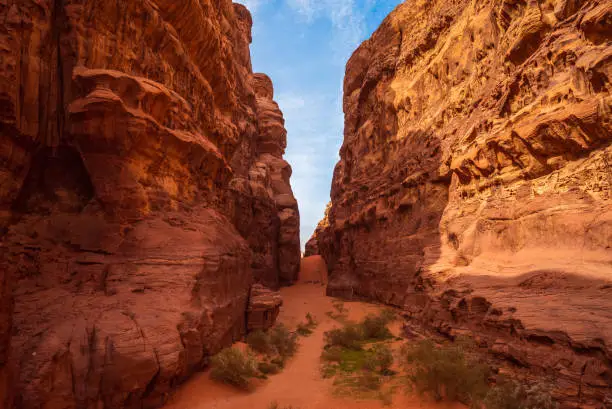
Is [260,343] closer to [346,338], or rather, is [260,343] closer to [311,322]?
[346,338]

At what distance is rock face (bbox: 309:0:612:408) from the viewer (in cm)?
583

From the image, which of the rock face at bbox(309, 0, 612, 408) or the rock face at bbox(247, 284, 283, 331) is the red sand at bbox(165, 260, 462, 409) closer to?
the rock face at bbox(309, 0, 612, 408)

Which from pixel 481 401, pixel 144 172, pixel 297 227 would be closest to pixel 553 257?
pixel 481 401

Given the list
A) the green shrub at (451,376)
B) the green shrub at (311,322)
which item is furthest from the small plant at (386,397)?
the green shrub at (311,322)

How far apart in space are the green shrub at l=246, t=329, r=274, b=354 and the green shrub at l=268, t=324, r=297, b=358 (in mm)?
287

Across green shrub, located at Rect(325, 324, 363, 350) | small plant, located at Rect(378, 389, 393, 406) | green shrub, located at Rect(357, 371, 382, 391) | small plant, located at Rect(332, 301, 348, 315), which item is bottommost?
small plant, located at Rect(332, 301, 348, 315)

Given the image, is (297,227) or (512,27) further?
(297,227)

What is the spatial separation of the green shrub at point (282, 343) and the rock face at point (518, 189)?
15.9 ft

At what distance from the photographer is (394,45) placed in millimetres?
24359

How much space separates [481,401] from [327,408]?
3.08 meters

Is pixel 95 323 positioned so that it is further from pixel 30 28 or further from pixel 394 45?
pixel 394 45

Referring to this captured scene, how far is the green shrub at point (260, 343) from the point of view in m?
11.5

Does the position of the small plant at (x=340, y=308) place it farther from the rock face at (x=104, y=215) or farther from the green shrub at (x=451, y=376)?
the green shrub at (x=451, y=376)

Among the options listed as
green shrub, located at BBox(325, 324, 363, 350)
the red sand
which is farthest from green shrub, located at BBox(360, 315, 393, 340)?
the red sand
